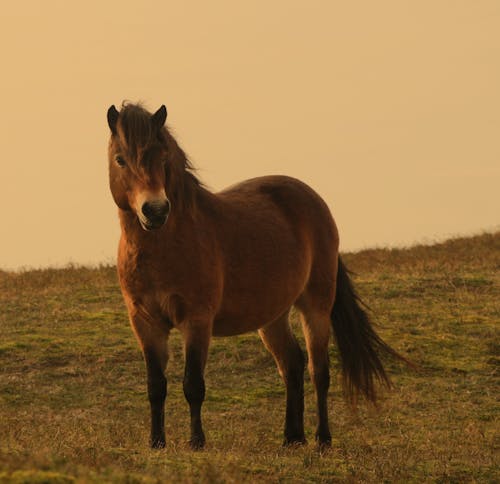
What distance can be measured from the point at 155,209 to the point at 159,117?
0.91 m

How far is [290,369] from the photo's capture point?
31.7ft

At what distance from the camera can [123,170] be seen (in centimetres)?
766

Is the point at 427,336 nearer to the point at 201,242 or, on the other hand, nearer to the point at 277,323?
the point at 277,323

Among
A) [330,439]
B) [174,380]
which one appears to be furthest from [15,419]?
[330,439]

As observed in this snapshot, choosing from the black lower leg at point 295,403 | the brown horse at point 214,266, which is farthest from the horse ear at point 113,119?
the black lower leg at point 295,403

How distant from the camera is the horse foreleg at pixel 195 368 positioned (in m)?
7.77

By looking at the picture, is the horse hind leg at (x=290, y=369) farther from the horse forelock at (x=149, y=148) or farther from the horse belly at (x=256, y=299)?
the horse forelock at (x=149, y=148)

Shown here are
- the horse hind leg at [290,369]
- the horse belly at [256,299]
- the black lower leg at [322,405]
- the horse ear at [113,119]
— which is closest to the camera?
the horse ear at [113,119]

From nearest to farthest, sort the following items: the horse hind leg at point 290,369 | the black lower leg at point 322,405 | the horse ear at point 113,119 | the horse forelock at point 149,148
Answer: the horse forelock at point 149,148, the horse ear at point 113,119, the black lower leg at point 322,405, the horse hind leg at point 290,369

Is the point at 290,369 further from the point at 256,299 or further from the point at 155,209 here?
the point at 155,209

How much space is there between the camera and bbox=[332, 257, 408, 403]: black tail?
10.2 m

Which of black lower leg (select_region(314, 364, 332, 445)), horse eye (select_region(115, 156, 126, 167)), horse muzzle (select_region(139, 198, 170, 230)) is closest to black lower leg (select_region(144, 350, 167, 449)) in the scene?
horse muzzle (select_region(139, 198, 170, 230))

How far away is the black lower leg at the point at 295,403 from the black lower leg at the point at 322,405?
0.17 metres

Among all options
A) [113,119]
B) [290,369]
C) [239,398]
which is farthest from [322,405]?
[113,119]
